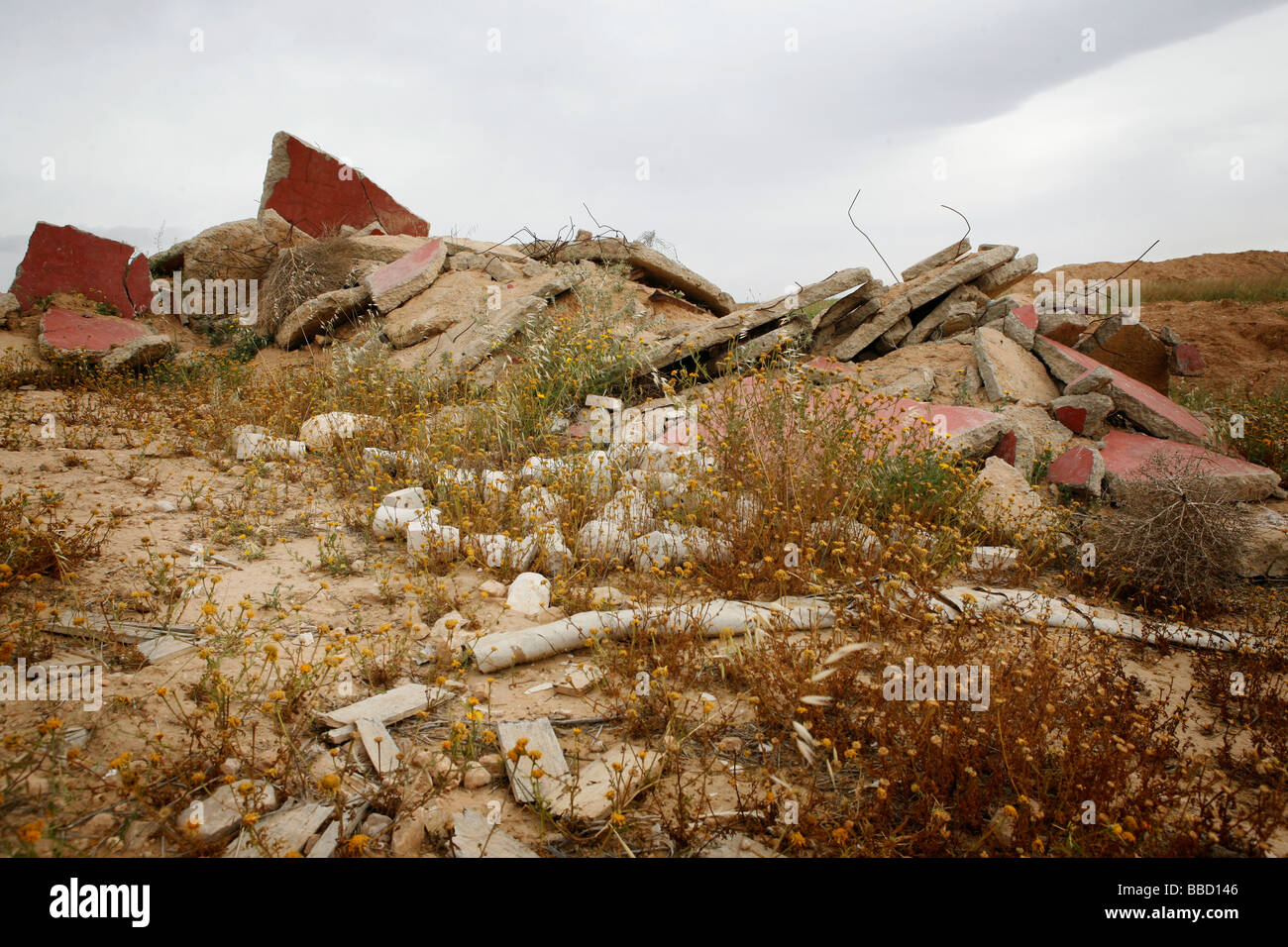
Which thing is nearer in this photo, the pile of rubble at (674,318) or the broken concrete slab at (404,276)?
the pile of rubble at (674,318)

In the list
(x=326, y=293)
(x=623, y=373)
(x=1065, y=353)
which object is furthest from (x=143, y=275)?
(x=1065, y=353)

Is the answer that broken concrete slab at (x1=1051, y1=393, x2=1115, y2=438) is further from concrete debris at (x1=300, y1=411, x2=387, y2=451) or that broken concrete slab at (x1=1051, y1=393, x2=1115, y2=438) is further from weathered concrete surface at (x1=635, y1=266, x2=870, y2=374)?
concrete debris at (x1=300, y1=411, x2=387, y2=451)

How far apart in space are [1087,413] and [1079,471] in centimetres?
111

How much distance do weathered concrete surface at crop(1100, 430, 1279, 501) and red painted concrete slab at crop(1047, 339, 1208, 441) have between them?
266 millimetres

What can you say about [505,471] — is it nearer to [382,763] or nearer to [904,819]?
[382,763]

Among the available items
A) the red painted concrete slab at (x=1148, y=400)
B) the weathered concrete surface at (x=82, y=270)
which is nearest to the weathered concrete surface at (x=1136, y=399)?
the red painted concrete slab at (x=1148, y=400)

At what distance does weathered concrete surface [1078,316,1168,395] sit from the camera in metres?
7.33

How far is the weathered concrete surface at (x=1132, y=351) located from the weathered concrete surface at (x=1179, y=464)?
169cm

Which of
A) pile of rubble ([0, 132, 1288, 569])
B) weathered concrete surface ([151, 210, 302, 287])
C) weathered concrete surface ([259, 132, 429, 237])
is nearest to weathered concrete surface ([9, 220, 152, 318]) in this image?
pile of rubble ([0, 132, 1288, 569])

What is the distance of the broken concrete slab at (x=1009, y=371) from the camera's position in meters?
6.46

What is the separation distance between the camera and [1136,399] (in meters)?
6.30

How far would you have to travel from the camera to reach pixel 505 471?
4.98 meters

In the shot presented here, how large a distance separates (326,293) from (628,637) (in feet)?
25.5

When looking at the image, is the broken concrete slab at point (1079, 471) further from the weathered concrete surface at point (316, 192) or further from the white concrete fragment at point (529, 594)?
the weathered concrete surface at point (316, 192)
